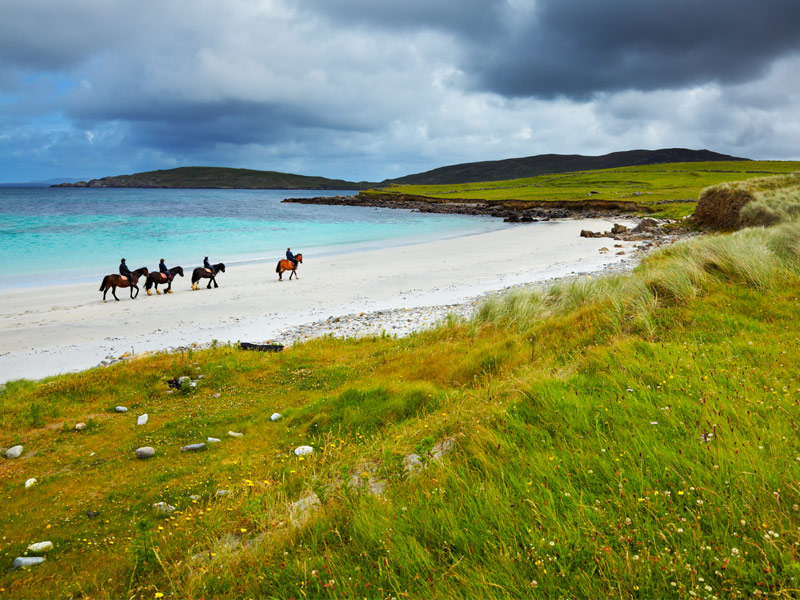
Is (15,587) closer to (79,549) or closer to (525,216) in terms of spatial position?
(79,549)

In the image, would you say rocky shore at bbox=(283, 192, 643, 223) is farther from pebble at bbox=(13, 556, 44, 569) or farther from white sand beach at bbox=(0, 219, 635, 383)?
pebble at bbox=(13, 556, 44, 569)

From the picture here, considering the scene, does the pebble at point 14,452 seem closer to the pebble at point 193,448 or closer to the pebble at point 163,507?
the pebble at point 193,448

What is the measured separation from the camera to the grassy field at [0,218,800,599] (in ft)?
9.50

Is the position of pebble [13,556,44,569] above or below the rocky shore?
below

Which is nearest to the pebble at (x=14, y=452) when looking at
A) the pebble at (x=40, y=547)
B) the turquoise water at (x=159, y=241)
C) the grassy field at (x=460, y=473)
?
the grassy field at (x=460, y=473)

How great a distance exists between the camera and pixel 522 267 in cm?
3003

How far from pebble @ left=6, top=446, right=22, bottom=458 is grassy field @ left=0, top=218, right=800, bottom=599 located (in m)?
0.11

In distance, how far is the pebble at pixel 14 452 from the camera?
7.14 m

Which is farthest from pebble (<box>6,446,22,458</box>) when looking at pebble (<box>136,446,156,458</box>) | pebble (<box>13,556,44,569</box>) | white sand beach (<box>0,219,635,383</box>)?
white sand beach (<box>0,219,635,383</box>)

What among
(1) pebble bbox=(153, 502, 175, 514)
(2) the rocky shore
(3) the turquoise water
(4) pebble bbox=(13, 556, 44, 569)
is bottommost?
(1) pebble bbox=(153, 502, 175, 514)

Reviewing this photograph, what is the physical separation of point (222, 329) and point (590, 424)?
15.1 m

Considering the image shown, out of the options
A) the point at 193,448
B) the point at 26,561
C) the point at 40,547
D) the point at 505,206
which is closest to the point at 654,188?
the point at 505,206

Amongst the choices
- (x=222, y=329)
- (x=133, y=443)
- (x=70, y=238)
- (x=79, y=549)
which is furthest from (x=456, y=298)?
(x=70, y=238)

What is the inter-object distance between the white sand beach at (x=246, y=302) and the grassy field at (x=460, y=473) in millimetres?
5634
